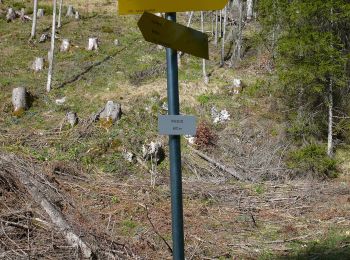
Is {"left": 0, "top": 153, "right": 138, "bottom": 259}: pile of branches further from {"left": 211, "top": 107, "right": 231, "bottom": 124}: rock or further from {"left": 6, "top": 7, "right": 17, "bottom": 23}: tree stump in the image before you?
{"left": 6, "top": 7, "right": 17, "bottom": 23}: tree stump

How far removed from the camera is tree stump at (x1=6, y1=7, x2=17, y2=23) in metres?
27.5

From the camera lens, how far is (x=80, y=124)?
14102 mm

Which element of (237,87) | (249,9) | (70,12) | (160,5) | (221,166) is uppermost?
(70,12)

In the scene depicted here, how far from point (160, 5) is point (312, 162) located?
10159 mm

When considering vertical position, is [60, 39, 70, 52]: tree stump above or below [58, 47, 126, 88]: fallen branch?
above

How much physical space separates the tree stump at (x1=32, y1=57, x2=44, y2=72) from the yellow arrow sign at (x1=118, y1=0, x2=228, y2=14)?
18.0 metres

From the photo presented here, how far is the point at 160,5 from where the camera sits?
2.82 m

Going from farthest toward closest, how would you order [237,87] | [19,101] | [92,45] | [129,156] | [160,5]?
[92,45] < [237,87] < [19,101] < [129,156] < [160,5]

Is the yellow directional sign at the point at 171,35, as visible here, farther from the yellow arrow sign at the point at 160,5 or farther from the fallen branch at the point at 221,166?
the fallen branch at the point at 221,166

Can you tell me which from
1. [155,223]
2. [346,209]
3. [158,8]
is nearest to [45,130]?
[155,223]

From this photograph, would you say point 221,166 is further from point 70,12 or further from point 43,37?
point 70,12

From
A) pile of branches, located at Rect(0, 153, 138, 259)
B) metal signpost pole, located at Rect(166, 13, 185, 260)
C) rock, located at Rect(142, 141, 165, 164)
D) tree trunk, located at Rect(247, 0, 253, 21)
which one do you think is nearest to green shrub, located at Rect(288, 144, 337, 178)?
rock, located at Rect(142, 141, 165, 164)

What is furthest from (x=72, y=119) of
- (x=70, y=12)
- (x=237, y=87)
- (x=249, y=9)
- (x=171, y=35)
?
(x=249, y=9)

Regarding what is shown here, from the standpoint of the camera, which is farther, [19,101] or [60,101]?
[60,101]
